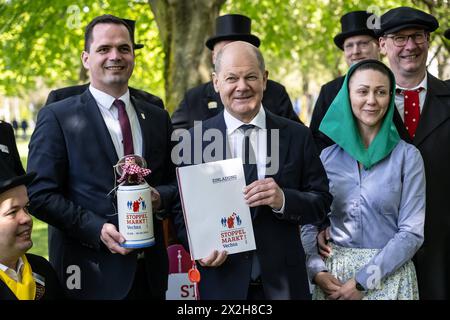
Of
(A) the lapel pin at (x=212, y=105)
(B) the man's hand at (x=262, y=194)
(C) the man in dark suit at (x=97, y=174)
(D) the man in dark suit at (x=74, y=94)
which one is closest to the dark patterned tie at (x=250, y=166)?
(B) the man's hand at (x=262, y=194)

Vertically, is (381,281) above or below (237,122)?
below

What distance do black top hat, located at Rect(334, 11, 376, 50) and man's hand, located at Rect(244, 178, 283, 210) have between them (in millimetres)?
3328

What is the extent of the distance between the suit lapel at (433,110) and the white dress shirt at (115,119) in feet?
6.35

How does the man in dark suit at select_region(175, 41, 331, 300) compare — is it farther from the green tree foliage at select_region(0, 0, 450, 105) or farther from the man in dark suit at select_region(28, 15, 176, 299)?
the green tree foliage at select_region(0, 0, 450, 105)

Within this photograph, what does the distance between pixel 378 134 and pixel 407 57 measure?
40.0 inches

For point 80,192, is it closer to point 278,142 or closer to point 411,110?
point 278,142

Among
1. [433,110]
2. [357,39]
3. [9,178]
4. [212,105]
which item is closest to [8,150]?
[9,178]

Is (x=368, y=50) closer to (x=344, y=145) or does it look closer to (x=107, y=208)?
(x=344, y=145)

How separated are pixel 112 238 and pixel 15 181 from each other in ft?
1.96

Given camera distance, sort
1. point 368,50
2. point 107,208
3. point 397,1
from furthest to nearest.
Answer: point 397,1 → point 368,50 → point 107,208

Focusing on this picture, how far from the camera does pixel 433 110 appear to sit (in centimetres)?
448

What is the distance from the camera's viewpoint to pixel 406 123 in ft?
14.8
